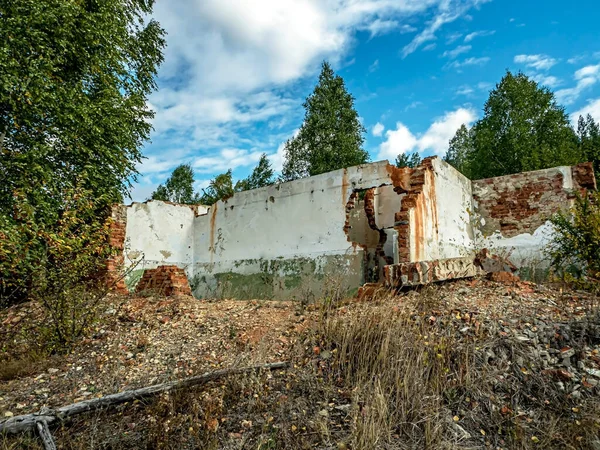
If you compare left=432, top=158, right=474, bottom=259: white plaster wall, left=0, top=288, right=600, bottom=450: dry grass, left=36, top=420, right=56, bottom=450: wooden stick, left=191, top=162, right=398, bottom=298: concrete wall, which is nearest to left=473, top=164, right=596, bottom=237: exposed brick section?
left=432, top=158, right=474, bottom=259: white plaster wall

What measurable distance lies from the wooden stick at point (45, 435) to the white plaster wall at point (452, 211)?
800 cm

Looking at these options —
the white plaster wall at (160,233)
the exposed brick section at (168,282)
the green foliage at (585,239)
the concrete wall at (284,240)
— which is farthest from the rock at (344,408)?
the white plaster wall at (160,233)

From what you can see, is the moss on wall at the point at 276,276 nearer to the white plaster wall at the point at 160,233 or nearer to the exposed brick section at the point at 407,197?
the white plaster wall at the point at 160,233

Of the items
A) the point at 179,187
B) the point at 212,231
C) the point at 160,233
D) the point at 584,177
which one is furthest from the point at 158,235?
the point at 179,187

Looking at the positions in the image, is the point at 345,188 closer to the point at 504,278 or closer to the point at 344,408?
the point at 504,278

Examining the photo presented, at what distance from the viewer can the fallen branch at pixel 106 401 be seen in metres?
3.03

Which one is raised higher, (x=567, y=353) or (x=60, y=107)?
(x=60, y=107)

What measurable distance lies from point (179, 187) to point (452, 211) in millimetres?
23654

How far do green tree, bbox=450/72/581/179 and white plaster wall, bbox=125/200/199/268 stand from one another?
17878mm

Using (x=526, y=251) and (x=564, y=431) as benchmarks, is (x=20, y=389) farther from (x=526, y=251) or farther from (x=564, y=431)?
(x=526, y=251)

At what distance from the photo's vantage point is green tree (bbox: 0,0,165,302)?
26.6 feet

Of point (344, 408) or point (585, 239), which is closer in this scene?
point (344, 408)

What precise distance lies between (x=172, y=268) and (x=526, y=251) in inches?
352

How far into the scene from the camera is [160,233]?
38.4 feet
